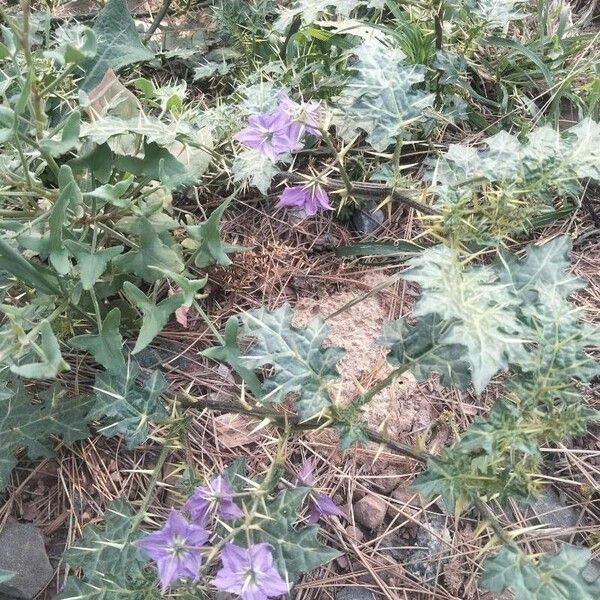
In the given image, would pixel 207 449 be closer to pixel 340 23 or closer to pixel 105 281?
pixel 105 281

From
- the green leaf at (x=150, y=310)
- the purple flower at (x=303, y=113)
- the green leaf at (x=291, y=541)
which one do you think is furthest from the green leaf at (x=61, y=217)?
the green leaf at (x=291, y=541)

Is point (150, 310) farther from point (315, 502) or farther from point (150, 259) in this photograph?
point (315, 502)

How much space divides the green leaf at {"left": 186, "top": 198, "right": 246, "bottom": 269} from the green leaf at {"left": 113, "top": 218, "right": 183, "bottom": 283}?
0.06 metres

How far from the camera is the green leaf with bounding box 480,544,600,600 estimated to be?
1.14 metres

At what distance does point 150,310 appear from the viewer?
1.44 metres

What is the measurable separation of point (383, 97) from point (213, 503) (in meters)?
0.95

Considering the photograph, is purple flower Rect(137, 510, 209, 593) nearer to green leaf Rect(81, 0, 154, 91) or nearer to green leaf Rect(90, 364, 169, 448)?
green leaf Rect(90, 364, 169, 448)

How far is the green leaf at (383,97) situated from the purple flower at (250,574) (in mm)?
877

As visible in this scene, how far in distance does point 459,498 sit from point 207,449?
63 centimetres

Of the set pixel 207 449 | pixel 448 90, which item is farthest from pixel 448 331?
pixel 448 90

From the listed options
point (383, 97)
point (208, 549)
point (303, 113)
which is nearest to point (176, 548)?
point (208, 549)

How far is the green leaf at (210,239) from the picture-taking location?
1464 millimetres

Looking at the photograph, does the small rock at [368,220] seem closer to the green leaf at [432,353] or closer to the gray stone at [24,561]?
the green leaf at [432,353]

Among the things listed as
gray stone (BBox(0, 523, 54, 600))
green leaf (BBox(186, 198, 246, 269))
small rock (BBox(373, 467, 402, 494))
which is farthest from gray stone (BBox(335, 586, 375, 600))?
green leaf (BBox(186, 198, 246, 269))
